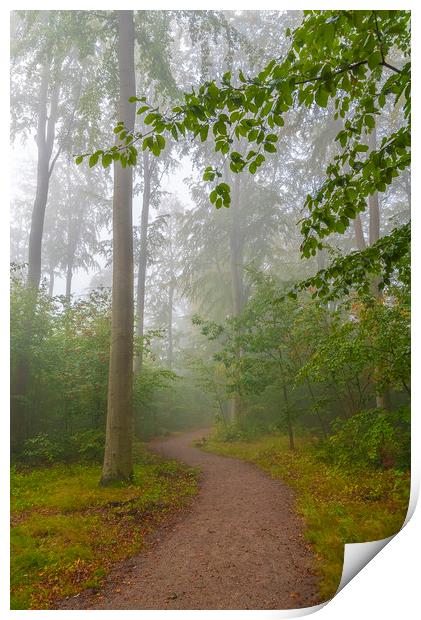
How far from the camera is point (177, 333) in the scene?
3773 mm

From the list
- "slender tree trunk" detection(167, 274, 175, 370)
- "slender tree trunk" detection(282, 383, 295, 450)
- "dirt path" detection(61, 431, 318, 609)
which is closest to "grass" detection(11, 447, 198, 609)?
"dirt path" detection(61, 431, 318, 609)

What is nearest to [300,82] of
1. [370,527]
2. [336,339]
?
[336,339]

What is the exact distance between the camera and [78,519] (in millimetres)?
2607

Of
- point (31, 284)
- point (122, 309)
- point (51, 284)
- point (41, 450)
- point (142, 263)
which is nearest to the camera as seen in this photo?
point (41, 450)

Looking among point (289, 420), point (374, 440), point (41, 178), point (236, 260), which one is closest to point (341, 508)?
point (374, 440)

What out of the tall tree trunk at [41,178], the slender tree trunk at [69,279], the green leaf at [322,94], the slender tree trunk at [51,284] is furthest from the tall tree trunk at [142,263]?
the green leaf at [322,94]

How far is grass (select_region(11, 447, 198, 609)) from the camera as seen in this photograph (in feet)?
7.18

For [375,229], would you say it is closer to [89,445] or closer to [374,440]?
[374,440]

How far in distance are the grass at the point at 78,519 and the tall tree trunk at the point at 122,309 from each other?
153 mm

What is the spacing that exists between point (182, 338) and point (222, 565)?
1.99m

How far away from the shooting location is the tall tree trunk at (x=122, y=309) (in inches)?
127

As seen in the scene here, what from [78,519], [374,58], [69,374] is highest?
[374,58]
